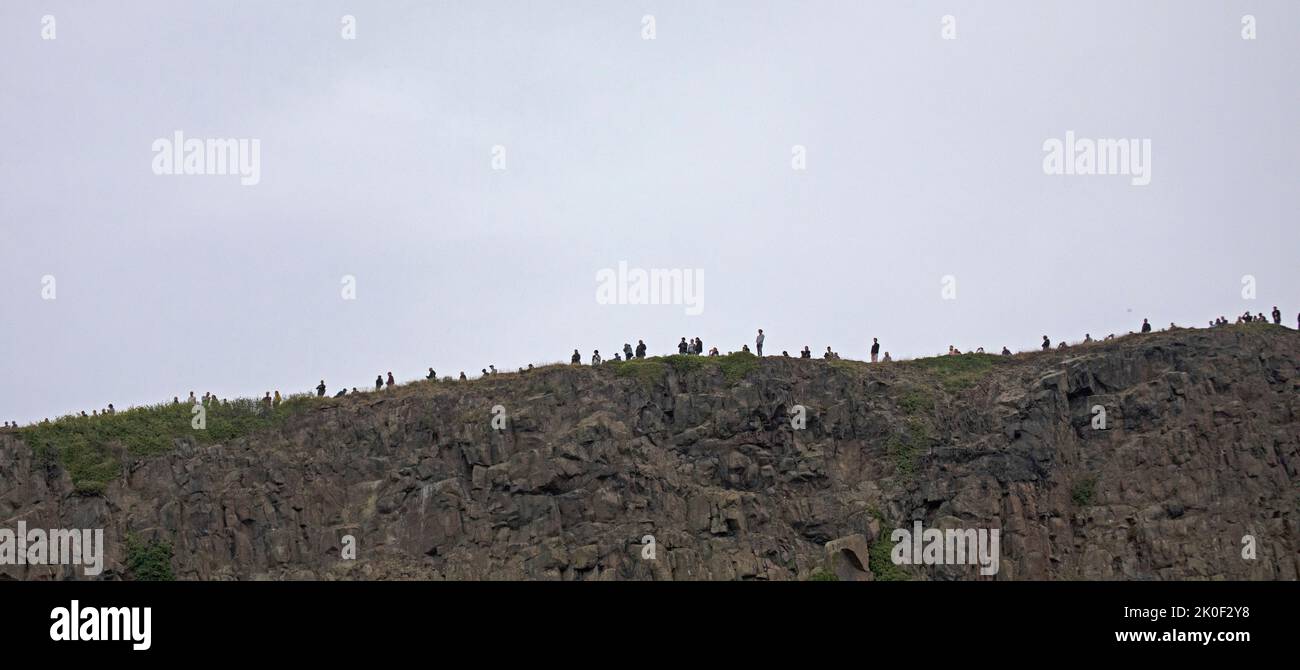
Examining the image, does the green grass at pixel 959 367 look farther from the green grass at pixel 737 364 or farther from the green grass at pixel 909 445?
the green grass at pixel 737 364

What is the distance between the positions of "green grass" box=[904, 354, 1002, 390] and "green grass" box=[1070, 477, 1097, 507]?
6.83m

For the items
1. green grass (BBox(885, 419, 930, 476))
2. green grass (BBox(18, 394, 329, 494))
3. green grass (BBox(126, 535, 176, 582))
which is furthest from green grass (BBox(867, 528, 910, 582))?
green grass (BBox(126, 535, 176, 582))

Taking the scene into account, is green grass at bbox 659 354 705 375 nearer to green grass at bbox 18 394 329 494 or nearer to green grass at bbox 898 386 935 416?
green grass at bbox 898 386 935 416

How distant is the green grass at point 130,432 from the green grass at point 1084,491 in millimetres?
30095

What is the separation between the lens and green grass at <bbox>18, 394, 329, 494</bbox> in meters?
65.9

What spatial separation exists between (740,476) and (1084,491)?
1329cm

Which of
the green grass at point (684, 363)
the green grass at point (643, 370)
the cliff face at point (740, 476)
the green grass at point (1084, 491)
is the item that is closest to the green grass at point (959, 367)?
the cliff face at point (740, 476)

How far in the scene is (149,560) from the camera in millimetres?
63188

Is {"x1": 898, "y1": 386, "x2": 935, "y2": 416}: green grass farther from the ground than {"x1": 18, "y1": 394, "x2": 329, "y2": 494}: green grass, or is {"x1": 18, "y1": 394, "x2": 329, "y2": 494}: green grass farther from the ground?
{"x1": 898, "y1": 386, "x2": 935, "y2": 416}: green grass

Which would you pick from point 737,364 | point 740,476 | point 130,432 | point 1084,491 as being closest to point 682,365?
point 737,364

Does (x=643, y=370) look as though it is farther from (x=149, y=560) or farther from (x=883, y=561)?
(x=149, y=560)

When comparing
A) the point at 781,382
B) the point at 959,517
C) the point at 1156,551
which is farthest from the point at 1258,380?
the point at 781,382

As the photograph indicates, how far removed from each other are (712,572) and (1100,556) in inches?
573
